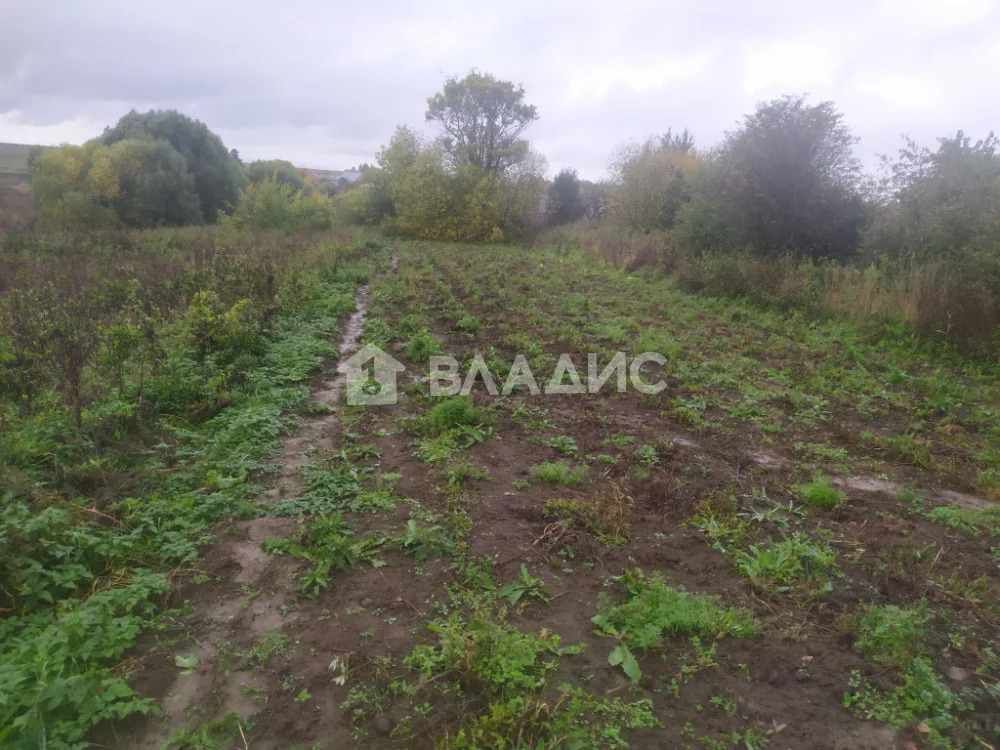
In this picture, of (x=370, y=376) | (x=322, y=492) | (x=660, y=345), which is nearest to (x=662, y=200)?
(x=660, y=345)

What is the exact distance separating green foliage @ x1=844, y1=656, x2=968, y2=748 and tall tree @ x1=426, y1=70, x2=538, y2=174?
30000mm

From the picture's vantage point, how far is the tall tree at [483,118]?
30422 millimetres

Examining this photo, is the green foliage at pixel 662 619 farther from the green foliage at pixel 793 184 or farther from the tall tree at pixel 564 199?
the tall tree at pixel 564 199

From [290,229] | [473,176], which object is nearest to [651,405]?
[290,229]

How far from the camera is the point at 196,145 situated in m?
31.7

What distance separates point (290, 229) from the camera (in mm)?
A: 24109

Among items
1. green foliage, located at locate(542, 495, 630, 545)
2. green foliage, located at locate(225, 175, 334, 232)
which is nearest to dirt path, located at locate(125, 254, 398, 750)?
green foliage, located at locate(542, 495, 630, 545)

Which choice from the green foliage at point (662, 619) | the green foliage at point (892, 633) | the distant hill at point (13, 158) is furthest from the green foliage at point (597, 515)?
the distant hill at point (13, 158)

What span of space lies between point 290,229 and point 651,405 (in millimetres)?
21922

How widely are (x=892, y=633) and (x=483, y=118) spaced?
107 feet

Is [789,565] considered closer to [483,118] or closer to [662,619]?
[662,619]

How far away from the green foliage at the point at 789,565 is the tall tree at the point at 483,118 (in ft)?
95.0

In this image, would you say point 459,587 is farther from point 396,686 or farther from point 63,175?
point 63,175

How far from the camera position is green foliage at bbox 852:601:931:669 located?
2.83 metres
